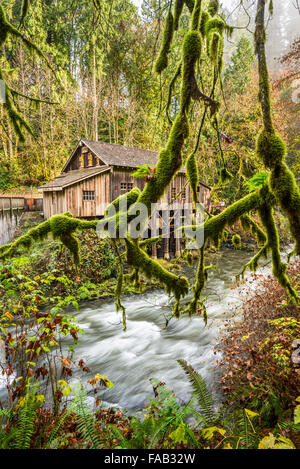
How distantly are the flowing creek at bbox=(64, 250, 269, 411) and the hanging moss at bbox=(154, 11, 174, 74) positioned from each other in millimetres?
5074

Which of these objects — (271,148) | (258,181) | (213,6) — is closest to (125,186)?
(213,6)

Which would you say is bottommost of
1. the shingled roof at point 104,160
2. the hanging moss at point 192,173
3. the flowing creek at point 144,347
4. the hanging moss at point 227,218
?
the flowing creek at point 144,347

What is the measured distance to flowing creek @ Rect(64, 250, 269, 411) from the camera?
553 cm

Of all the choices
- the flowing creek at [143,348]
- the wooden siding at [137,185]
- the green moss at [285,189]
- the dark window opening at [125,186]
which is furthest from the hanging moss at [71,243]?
the dark window opening at [125,186]

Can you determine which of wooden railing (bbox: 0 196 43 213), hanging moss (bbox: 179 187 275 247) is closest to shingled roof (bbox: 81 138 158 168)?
wooden railing (bbox: 0 196 43 213)

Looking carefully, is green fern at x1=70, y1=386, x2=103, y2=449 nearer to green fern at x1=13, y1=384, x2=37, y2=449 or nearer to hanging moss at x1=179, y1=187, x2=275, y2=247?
green fern at x1=13, y1=384, x2=37, y2=449

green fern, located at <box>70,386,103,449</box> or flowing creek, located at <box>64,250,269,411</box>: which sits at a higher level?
green fern, located at <box>70,386,103,449</box>

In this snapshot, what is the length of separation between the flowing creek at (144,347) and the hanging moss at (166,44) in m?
5.07

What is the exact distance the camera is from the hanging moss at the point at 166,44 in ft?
7.68

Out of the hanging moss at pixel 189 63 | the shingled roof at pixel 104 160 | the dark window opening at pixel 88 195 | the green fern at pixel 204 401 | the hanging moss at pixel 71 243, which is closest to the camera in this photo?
the hanging moss at pixel 189 63

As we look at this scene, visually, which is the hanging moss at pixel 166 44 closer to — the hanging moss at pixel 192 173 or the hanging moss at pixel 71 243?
the hanging moss at pixel 192 173

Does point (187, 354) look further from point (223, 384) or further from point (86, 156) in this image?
point (86, 156)

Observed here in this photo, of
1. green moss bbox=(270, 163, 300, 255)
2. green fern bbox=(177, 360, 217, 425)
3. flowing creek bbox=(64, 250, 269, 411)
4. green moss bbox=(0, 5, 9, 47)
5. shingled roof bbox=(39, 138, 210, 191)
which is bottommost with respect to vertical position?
flowing creek bbox=(64, 250, 269, 411)

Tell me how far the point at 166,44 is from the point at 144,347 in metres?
7.35
